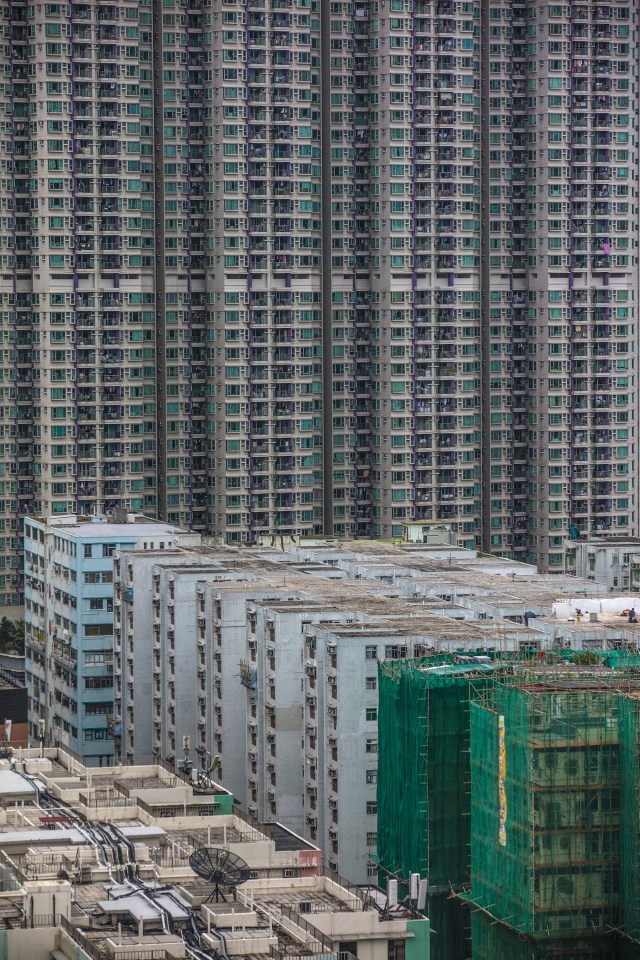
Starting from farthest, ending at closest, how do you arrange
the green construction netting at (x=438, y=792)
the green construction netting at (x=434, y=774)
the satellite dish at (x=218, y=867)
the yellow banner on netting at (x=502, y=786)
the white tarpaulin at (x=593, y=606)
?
the white tarpaulin at (x=593, y=606) → the green construction netting at (x=434, y=774) → the green construction netting at (x=438, y=792) → the yellow banner on netting at (x=502, y=786) → the satellite dish at (x=218, y=867)

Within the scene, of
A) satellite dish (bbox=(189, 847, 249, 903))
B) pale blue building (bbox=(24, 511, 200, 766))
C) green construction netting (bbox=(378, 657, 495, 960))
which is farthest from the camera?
pale blue building (bbox=(24, 511, 200, 766))

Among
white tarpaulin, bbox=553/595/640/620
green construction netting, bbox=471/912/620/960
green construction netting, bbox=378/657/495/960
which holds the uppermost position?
white tarpaulin, bbox=553/595/640/620

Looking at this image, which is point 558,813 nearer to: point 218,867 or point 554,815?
point 554,815

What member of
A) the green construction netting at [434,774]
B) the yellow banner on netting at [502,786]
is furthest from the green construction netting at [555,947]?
the green construction netting at [434,774]

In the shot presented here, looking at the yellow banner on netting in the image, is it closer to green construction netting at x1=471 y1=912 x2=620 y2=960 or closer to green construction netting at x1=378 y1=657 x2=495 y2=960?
green construction netting at x1=471 y1=912 x2=620 y2=960

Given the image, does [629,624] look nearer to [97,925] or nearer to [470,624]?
[470,624]

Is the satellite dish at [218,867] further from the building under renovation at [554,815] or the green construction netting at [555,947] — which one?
the green construction netting at [555,947]

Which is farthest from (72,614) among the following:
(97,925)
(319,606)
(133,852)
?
(97,925)

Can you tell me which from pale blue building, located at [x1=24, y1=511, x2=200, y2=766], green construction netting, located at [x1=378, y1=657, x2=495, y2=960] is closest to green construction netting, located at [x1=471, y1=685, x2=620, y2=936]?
green construction netting, located at [x1=378, y1=657, x2=495, y2=960]
